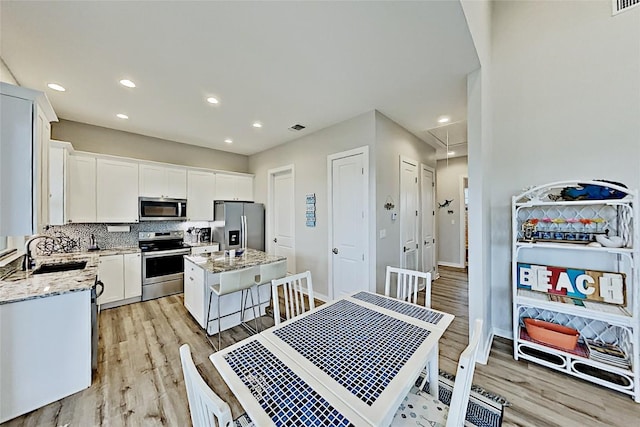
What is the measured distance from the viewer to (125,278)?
359 centimetres

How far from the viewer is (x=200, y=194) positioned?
462 cm

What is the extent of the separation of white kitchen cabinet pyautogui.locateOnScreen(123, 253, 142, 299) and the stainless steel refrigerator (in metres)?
1.27

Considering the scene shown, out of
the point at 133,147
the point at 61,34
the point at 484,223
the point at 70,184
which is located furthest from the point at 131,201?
the point at 484,223

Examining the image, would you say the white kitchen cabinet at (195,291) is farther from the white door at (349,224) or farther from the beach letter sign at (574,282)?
the beach letter sign at (574,282)

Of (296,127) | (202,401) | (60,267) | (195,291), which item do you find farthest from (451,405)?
(60,267)

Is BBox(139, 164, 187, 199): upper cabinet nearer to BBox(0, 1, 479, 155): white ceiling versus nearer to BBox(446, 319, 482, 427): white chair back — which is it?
BBox(0, 1, 479, 155): white ceiling

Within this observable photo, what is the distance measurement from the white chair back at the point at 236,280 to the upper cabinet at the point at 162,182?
8.56 ft

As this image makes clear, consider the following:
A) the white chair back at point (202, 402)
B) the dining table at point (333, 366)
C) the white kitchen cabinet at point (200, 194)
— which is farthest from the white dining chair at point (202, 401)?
the white kitchen cabinet at point (200, 194)

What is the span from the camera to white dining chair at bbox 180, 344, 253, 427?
2.21 ft

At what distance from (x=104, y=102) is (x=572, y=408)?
5.53 m

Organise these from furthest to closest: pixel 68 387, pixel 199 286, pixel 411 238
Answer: pixel 411 238
pixel 199 286
pixel 68 387

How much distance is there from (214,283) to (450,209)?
19.2 feet

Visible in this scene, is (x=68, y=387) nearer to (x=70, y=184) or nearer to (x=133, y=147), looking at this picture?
(x=70, y=184)

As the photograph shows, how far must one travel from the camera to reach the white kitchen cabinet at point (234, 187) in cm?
491
